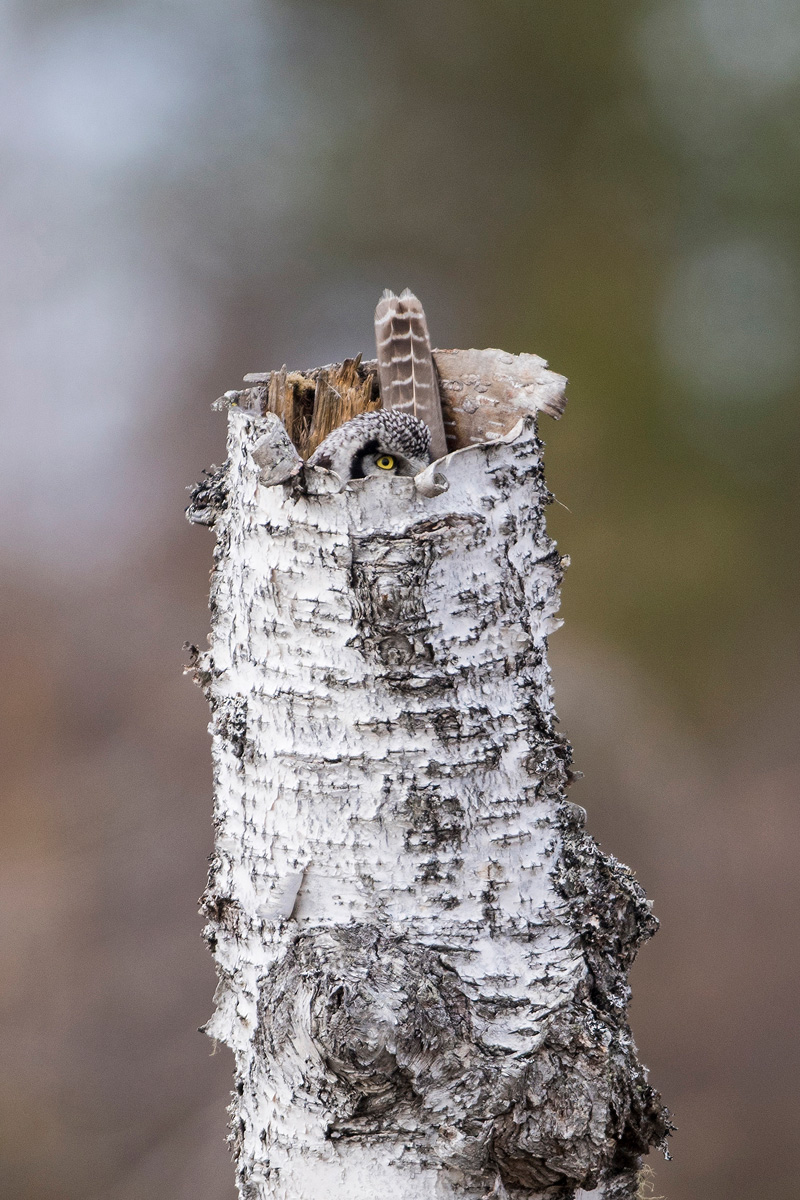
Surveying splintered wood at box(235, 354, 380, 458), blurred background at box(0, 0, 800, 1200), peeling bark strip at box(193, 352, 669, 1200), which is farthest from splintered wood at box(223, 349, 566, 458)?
blurred background at box(0, 0, 800, 1200)

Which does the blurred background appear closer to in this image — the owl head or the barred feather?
the barred feather

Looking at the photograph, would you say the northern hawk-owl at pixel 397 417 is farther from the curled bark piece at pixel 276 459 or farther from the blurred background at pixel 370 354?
the blurred background at pixel 370 354

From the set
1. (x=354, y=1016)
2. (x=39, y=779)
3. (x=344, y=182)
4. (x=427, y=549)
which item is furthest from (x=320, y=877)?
(x=344, y=182)

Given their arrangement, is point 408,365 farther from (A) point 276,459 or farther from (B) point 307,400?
(A) point 276,459

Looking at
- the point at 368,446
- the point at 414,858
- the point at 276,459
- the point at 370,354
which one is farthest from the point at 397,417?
the point at 370,354

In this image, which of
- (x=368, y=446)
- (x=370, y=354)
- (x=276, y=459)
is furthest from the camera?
(x=370, y=354)

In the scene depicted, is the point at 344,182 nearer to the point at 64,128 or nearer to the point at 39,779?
the point at 64,128
